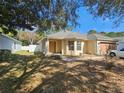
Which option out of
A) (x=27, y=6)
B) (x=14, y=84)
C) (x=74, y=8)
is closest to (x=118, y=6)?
(x=74, y=8)

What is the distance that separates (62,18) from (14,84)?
5.52 meters

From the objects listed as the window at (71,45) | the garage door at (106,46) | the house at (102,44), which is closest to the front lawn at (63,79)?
the window at (71,45)

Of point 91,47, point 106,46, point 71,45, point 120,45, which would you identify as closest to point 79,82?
point 71,45

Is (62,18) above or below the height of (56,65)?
above

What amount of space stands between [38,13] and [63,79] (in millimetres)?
6199

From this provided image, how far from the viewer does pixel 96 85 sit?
10.4 m

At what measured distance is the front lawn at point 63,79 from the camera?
10.2 m

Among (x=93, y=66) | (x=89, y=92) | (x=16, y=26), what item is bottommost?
(x=89, y=92)

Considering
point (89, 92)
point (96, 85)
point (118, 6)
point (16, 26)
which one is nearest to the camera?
point (89, 92)

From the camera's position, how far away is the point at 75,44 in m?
38.4

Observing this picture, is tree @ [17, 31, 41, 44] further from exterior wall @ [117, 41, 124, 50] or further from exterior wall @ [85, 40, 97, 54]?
exterior wall @ [117, 41, 124, 50]

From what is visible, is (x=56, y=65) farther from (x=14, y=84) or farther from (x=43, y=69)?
(x=14, y=84)

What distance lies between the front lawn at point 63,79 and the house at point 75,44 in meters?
23.6

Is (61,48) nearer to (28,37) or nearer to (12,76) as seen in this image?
(12,76)
